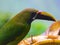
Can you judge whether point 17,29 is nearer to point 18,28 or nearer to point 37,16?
point 18,28

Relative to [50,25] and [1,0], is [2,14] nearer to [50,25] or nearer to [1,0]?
[1,0]

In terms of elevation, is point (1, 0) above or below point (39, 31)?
above

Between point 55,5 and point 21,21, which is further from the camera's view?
point 55,5

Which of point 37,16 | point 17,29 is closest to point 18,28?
point 17,29

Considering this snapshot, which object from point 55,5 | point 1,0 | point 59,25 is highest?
point 1,0

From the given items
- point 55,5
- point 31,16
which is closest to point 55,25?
point 55,5
